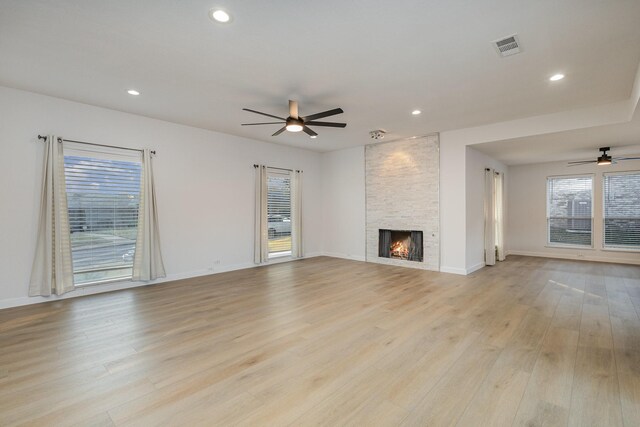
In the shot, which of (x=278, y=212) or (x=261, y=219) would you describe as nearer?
(x=261, y=219)

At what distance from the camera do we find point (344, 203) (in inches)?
322

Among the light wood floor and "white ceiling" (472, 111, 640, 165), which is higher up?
"white ceiling" (472, 111, 640, 165)

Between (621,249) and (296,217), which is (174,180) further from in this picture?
(621,249)

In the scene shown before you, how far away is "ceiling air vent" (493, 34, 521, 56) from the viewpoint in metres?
2.82

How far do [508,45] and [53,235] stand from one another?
6.32 metres

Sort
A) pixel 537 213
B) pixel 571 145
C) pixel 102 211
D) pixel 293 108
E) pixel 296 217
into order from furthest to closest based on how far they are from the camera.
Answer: pixel 537 213 < pixel 296 217 < pixel 571 145 < pixel 102 211 < pixel 293 108

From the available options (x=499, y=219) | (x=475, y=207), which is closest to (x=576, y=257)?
(x=499, y=219)

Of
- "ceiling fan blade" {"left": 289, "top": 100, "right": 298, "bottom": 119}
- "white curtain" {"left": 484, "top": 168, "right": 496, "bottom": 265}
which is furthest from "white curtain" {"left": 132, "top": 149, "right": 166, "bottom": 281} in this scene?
"white curtain" {"left": 484, "top": 168, "right": 496, "bottom": 265}

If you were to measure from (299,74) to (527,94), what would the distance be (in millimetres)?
3275

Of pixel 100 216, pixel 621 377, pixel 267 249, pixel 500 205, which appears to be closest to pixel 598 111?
pixel 500 205

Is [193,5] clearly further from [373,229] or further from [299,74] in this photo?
[373,229]

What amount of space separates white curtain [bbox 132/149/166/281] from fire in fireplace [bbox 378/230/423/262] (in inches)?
199

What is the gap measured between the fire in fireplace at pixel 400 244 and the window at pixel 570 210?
4665mm

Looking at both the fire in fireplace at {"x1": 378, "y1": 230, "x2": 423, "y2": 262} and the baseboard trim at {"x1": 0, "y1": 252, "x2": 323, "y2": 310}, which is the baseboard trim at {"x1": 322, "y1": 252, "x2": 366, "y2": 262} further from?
the baseboard trim at {"x1": 0, "y1": 252, "x2": 323, "y2": 310}
